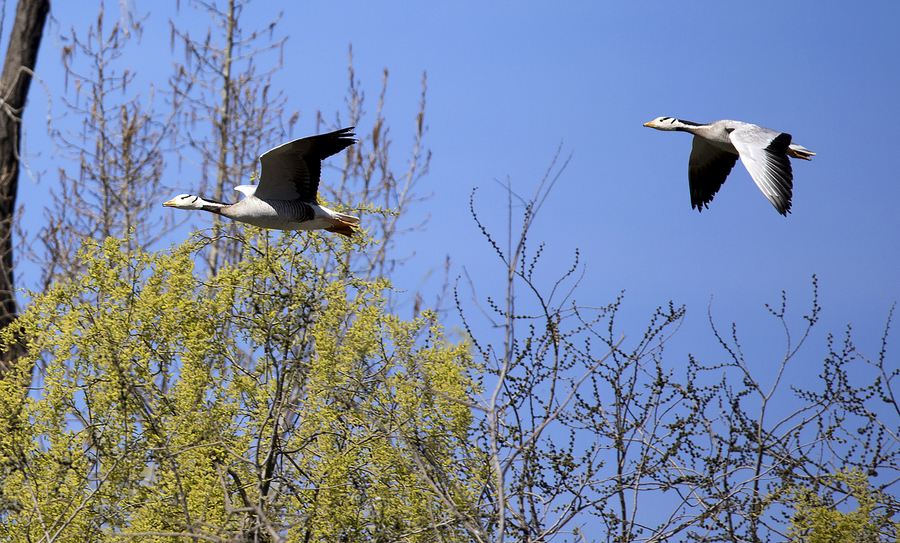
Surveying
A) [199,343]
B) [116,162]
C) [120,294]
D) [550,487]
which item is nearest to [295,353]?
[199,343]

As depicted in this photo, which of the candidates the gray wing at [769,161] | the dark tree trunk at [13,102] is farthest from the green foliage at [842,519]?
the dark tree trunk at [13,102]

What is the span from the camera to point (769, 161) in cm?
752

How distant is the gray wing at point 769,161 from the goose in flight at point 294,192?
260cm

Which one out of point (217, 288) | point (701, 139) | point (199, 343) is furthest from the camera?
point (701, 139)

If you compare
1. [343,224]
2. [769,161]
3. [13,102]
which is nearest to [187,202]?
[343,224]

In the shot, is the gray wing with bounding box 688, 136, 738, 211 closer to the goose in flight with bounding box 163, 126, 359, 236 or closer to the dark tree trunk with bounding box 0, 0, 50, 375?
the goose in flight with bounding box 163, 126, 359, 236

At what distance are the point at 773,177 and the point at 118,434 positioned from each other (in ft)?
14.4

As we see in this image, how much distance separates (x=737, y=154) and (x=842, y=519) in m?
3.81

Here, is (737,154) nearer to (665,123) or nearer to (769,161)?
(665,123)

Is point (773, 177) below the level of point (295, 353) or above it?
above

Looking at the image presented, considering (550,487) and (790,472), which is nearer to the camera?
(550,487)

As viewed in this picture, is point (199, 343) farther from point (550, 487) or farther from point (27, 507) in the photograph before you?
point (550, 487)

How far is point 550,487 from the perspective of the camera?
6.09 m

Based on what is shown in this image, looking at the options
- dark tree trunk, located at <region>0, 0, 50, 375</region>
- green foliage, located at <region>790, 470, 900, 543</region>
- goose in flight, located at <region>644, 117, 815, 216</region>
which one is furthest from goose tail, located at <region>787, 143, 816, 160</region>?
dark tree trunk, located at <region>0, 0, 50, 375</region>
